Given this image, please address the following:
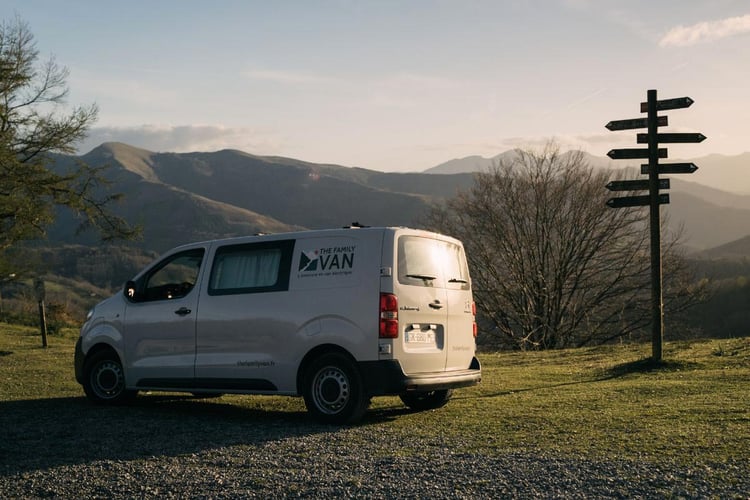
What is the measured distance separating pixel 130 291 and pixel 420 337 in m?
4.26

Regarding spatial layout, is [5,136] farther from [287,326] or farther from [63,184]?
[287,326]

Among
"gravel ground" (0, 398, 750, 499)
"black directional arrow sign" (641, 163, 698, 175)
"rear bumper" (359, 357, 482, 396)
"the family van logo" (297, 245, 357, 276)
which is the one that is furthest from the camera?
"black directional arrow sign" (641, 163, 698, 175)

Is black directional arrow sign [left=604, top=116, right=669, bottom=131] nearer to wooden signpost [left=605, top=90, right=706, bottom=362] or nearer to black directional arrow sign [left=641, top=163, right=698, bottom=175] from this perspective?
wooden signpost [left=605, top=90, right=706, bottom=362]

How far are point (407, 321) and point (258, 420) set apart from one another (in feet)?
7.43

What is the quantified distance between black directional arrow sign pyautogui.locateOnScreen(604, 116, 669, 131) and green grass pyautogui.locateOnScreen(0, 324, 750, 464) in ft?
15.0

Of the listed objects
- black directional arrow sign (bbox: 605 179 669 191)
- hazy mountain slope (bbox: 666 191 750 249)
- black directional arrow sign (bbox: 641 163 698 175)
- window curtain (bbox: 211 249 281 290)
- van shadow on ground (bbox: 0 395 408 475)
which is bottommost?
van shadow on ground (bbox: 0 395 408 475)

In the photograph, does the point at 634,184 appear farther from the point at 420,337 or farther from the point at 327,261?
the point at 327,261

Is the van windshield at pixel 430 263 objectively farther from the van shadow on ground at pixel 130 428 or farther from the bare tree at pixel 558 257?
the bare tree at pixel 558 257

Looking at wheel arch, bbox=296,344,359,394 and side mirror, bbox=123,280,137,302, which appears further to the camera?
side mirror, bbox=123,280,137,302

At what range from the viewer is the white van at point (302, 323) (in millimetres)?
8656

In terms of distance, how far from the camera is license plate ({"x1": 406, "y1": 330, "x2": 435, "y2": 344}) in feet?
28.8

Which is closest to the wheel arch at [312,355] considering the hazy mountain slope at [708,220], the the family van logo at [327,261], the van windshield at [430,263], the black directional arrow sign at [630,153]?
the the family van logo at [327,261]

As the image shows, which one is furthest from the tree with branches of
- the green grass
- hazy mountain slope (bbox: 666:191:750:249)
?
hazy mountain slope (bbox: 666:191:750:249)

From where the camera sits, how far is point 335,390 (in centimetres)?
883
